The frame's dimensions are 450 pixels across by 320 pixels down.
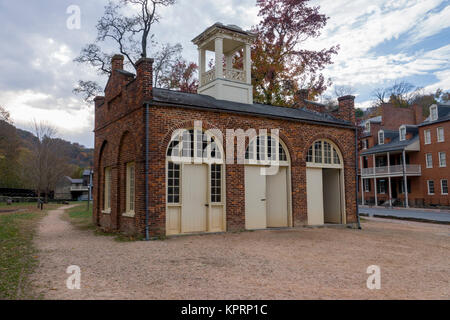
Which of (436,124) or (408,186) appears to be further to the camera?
(408,186)

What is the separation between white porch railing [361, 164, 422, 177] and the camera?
112 ft

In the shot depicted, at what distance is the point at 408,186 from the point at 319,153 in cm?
2601

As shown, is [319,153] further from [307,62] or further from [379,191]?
[379,191]

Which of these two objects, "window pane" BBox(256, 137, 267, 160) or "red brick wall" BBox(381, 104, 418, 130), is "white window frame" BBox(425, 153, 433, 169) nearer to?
"red brick wall" BBox(381, 104, 418, 130)

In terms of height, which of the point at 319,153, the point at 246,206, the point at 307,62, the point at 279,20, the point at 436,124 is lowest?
the point at 246,206

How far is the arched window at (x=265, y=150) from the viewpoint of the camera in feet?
42.2

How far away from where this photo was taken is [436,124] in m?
32.8

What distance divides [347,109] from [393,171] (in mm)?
22826

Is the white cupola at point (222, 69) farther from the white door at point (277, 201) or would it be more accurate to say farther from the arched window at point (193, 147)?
the white door at point (277, 201)

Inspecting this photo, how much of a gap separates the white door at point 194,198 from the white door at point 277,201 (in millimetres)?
3201

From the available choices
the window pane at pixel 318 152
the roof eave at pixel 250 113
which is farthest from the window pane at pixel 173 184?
the window pane at pixel 318 152

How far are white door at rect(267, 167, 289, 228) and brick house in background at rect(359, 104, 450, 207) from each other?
1685 cm

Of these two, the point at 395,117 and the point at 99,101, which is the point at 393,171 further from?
the point at 99,101
